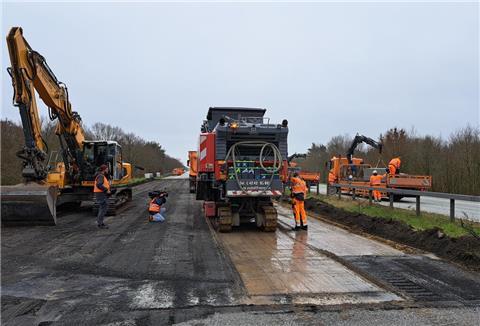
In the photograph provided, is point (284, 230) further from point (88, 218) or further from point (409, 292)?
point (88, 218)

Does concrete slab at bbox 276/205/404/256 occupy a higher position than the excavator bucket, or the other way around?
the excavator bucket

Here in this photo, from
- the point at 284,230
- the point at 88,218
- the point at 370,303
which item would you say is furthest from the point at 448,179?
the point at 370,303

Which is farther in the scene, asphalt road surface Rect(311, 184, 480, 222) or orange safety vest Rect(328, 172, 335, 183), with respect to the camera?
orange safety vest Rect(328, 172, 335, 183)

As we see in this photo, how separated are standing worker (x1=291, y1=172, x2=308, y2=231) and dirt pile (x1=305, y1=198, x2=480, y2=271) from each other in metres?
1.65

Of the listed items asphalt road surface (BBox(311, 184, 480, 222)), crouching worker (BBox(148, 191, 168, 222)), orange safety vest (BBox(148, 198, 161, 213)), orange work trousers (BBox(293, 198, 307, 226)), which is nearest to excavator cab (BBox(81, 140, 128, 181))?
crouching worker (BBox(148, 191, 168, 222))

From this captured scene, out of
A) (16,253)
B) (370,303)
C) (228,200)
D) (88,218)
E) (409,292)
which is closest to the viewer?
(370,303)

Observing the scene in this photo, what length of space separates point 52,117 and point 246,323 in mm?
12451

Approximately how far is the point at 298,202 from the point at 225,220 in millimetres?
2189

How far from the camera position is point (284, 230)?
460 inches

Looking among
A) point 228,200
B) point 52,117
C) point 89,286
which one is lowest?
point 89,286

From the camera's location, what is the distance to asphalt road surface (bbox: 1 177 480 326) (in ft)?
15.6

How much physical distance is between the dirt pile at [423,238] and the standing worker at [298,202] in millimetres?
1648

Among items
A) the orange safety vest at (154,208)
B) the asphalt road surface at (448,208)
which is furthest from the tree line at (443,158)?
the orange safety vest at (154,208)

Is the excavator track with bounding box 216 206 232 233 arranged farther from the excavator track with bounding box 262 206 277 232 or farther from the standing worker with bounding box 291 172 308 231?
the standing worker with bounding box 291 172 308 231
